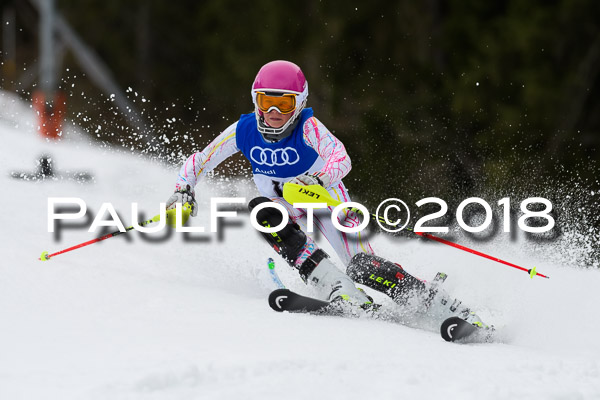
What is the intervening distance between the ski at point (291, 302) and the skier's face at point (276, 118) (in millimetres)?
955

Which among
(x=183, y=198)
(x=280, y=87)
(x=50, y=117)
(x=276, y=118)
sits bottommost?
(x=183, y=198)

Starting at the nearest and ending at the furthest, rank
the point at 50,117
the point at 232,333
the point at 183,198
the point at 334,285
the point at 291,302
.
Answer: the point at 232,333 → the point at 291,302 → the point at 334,285 → the point at 183,198 → the point at 50,117

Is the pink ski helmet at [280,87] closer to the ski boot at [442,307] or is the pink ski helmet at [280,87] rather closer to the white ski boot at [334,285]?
the white ski boot at [334,285]

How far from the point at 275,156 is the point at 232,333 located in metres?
1.30

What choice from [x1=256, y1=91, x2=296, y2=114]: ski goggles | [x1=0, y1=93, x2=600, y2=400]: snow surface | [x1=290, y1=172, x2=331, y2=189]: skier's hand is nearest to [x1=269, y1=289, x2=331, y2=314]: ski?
[x1=0, y1=93, x2=600, y2=400]: snow surface

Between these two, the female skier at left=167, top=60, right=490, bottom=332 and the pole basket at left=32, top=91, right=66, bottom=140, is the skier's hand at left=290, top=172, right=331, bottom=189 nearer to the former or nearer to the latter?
the female skier at left=167, top=60, right=490, bottom=332

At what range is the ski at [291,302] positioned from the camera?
3867 mm

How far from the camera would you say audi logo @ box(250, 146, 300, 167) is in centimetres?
443

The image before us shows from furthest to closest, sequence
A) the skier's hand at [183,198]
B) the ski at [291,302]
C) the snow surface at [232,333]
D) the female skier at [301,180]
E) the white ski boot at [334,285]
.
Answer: the skier's hand at [183,198], the female skier at [301,180], the white ski boot at [334,285], the ski at [291,302], the snow surface at [232,333]

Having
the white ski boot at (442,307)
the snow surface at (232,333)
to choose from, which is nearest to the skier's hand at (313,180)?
the snow surface at (232,333)

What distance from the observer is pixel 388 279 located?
A: 412 cm

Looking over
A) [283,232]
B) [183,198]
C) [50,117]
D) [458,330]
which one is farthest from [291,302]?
[50,117]

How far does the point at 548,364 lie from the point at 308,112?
1923 millimetres

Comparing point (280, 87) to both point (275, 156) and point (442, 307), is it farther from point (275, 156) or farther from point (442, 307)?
point (442, 307)
